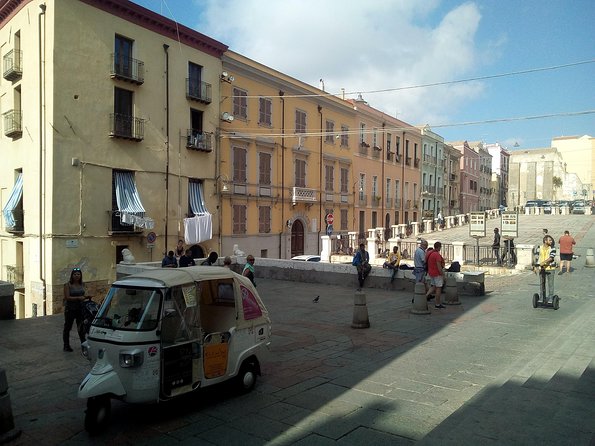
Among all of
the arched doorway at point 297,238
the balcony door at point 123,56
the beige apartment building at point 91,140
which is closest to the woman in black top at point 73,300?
the beige apartment building at point 91,140

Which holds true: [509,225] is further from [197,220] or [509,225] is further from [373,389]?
[373,389]

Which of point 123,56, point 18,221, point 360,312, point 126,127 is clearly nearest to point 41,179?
point 18,221

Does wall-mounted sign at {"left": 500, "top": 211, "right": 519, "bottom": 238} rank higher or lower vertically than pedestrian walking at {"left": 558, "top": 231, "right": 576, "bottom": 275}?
higher

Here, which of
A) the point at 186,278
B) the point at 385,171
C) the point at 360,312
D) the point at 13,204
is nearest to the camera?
the point at 186,278

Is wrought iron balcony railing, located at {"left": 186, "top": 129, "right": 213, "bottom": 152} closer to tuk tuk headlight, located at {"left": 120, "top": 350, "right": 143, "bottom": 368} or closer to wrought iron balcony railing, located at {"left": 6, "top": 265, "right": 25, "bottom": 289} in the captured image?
wrought iron balcony railing, located at {"left": 6, "top": 265, "right": 25, "bottom": 289}

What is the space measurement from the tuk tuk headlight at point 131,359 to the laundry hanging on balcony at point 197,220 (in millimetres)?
20399

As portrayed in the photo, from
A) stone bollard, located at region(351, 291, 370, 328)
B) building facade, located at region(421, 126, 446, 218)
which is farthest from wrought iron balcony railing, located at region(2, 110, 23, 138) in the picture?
building facade, located at region(421, 126, 446, 218)

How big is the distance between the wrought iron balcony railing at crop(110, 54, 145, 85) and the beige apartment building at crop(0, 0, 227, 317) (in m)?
0.06

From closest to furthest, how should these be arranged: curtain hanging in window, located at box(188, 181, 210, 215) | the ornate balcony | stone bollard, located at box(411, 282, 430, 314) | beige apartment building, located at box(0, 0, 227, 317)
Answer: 1. stone bollard, located at box(411, 282, 430, 314)
2. beige apartment building, located at box(0, 0, 227, 317)
3. curtain hanging in window, located at box(188, 181, 210, 215)
4. the ornate balcony

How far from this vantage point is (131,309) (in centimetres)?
555

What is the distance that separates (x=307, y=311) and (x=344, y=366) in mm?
4779

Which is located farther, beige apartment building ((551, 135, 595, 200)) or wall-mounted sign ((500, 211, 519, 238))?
beige apartment building ((551, 135, 595, 200))

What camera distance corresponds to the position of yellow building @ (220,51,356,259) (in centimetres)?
2817

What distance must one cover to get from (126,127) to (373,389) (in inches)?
780
